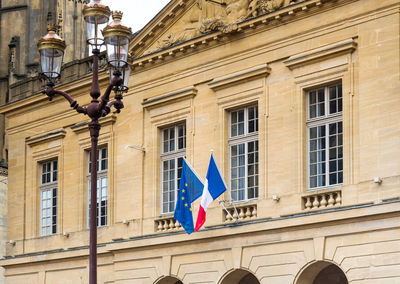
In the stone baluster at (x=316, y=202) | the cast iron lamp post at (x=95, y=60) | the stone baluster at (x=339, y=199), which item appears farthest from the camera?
the stone baluster at (x=316, y=202)

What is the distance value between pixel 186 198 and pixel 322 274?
3751 millimetres

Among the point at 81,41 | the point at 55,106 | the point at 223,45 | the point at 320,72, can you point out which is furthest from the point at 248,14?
the point at 81,41

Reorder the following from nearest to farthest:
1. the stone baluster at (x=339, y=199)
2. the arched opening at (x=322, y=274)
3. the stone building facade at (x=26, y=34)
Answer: the stone baluster at (x=339, y=199) → the arched opening at (x=322, y=274) → the stone building facade at (x=26, y=34)

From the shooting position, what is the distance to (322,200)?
2288cm

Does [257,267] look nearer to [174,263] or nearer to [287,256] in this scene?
[287,256]

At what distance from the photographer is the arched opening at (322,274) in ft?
75.9

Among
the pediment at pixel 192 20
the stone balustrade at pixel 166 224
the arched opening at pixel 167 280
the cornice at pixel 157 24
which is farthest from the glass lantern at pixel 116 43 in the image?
the arched opening at pixel 167 280

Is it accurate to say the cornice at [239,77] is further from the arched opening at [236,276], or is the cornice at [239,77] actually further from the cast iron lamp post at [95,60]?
the cast iron lamp post at [95,60]

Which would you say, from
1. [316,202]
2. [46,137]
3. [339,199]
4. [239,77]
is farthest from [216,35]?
[46,137]

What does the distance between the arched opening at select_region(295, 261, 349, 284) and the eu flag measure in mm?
3309

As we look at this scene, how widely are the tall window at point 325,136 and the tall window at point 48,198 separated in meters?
10.5

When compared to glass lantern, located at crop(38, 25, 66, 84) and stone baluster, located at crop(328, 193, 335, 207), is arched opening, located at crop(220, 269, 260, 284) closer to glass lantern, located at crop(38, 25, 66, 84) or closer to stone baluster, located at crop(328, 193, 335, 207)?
stone baluster, located at crop(328, 193, 335, 207)

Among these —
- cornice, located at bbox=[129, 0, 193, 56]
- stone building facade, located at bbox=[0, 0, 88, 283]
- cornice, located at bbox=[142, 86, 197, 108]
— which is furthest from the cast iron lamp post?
stone building facade, located at bbox=[0, 0, 88, 283]

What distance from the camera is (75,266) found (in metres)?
30.1
